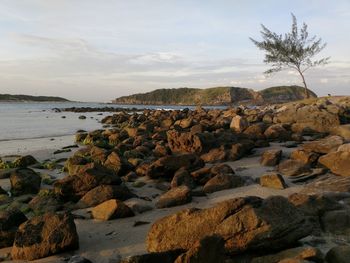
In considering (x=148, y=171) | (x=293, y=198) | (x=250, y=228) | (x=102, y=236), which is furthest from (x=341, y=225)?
(x=148, y=171)

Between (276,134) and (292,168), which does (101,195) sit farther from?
(276,134)

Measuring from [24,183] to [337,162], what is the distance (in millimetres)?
7975

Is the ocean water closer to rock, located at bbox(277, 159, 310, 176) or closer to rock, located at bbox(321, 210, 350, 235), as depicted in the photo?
rock, located at bbox(277, 159, 310, 176)

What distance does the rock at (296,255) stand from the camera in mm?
4941

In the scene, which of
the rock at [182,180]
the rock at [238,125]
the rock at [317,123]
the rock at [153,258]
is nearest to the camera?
the rock at [153,258]

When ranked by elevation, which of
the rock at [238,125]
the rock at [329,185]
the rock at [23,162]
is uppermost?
the rock at [238,125]

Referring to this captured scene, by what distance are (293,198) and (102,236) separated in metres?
3.38

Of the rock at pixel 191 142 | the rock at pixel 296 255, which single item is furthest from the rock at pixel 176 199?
the rock at pixel 191 142

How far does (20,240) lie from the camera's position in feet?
20.3

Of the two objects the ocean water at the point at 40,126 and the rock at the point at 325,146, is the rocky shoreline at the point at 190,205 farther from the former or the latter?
the ocean water at the point at 40,126

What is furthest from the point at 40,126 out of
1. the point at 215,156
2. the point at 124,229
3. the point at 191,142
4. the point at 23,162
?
the point at 124,229

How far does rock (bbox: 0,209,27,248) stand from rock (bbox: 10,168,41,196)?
10.3 ft

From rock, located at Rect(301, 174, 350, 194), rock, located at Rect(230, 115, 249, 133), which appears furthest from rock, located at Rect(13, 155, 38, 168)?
rock, located at Rect(301, 174, 350, 194)

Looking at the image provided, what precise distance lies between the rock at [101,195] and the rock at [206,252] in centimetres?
434
